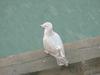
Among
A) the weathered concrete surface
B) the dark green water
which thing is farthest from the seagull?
the dark green water

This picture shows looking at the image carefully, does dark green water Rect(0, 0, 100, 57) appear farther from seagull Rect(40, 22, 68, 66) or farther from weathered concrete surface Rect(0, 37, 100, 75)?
weathered concrete surface Rect(0, 37, 100, 75)

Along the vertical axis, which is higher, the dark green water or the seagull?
the dark green water

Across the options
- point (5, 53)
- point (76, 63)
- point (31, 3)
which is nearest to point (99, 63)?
point (76, 63)

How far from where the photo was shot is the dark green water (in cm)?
521

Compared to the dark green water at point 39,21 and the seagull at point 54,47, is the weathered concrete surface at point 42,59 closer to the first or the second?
the seagull at point 54,47

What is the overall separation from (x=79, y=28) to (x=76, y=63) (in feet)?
9.37

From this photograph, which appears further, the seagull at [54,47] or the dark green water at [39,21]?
the dark green water at [39,21]

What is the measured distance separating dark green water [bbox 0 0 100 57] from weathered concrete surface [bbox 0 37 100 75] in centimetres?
Answer: 237

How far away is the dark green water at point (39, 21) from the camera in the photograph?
17.1 feet

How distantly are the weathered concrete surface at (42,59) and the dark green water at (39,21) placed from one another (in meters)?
2.37

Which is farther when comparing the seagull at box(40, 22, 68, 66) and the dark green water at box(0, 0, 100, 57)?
the dark green water at box(0, 0, 100, 57)

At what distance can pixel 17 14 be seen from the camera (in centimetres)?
579

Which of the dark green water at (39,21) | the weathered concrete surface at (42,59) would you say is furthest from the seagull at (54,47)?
the dark green water at (39,21)

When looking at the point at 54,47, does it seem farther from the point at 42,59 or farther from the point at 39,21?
the point at 39,21
